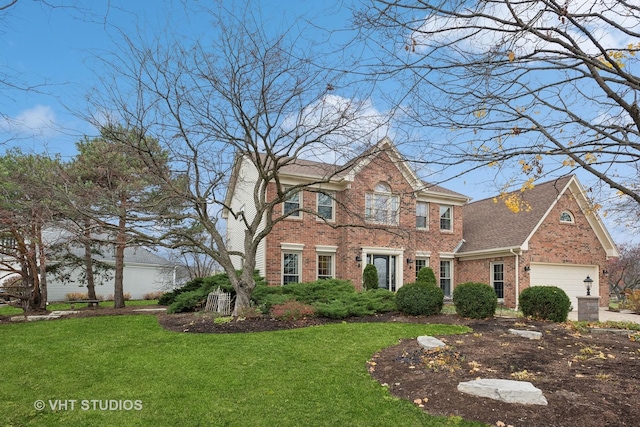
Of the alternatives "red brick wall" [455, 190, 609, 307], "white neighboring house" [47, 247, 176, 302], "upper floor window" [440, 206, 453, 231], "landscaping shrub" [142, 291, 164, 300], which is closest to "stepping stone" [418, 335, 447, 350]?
"red brick wall" [455, 190, 609, 307]

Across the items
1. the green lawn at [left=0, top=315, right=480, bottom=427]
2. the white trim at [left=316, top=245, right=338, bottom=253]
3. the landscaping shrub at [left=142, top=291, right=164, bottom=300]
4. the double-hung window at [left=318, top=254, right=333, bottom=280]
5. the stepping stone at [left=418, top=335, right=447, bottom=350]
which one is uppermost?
the white trim at [left=316, top=245, right=338, bottom=253]

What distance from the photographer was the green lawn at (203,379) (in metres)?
4.46

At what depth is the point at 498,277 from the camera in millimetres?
18328

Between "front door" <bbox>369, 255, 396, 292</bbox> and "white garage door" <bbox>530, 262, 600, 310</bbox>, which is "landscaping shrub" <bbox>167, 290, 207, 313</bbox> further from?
"white garage door" <bbox>530, 262, 600, 310</bbox>

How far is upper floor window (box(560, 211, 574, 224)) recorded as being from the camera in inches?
735

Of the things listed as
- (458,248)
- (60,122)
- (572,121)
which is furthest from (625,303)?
(60,122)

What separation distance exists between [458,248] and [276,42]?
45.3ft

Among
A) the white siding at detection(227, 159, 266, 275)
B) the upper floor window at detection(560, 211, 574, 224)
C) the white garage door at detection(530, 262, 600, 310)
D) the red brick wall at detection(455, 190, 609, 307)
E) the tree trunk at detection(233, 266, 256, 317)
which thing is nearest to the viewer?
the tree trunk at detection(233, 266, 256, 317)

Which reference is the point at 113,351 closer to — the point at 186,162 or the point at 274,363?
the point at 274,363

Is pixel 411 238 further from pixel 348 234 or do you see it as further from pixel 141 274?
pixel 141 274

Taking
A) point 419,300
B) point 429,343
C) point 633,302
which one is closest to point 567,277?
point 633,302

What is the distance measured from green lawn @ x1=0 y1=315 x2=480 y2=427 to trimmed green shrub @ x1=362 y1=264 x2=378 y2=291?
7058 mm

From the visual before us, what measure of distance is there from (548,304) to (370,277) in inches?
264

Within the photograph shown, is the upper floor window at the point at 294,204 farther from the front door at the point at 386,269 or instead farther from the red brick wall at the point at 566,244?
the red brick wall at the point at 566,244
